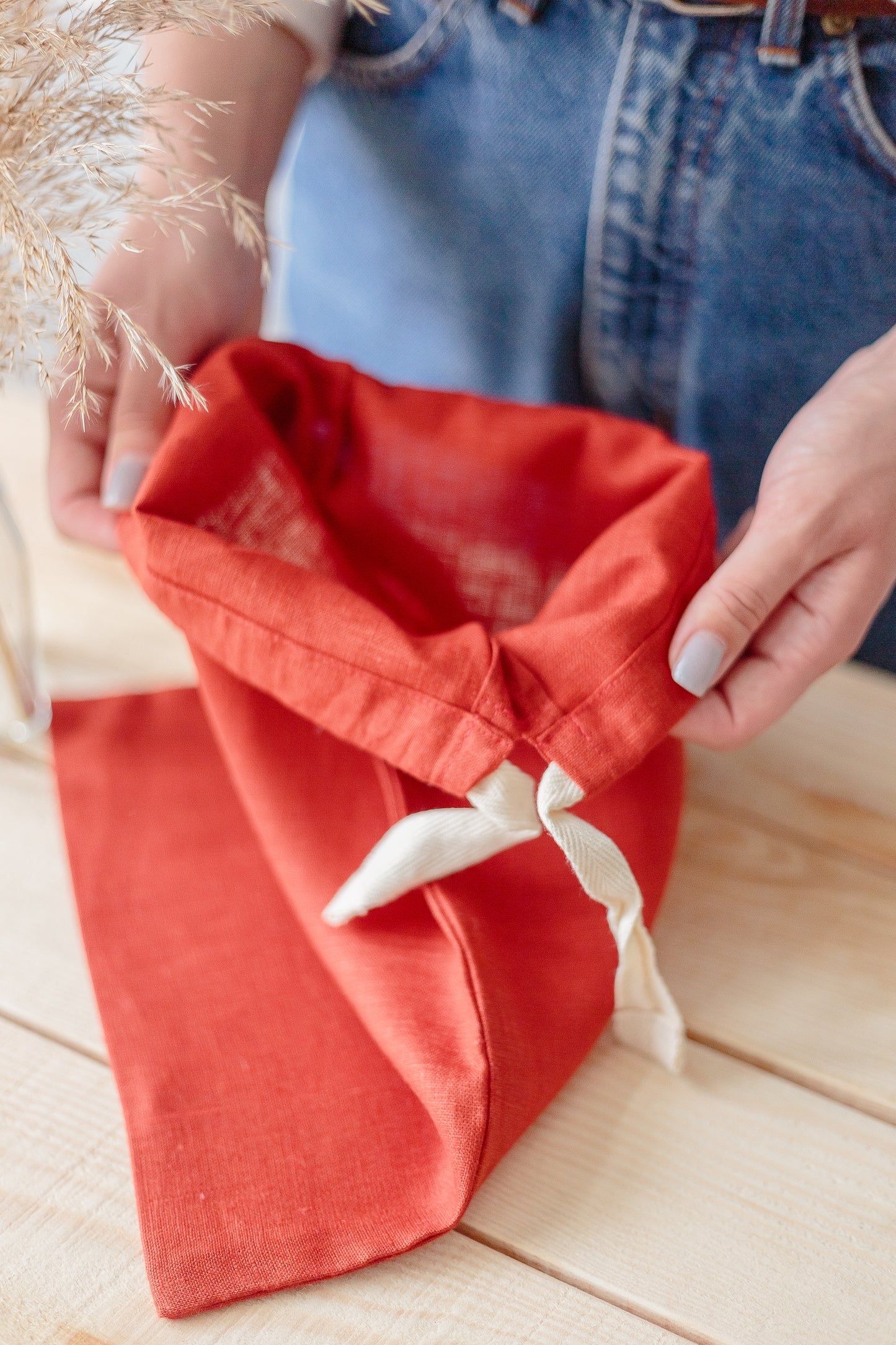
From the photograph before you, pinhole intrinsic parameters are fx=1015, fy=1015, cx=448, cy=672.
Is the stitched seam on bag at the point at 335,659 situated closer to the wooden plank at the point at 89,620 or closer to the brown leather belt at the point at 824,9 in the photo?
the wooden plank at the point at 89,620

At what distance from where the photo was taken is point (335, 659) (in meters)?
0.42

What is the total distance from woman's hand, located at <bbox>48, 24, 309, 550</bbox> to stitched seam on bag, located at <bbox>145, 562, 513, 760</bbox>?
9 cm

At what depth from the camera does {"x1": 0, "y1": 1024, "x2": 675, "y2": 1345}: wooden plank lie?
37 centimetres

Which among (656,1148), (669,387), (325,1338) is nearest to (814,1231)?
(656,1148)

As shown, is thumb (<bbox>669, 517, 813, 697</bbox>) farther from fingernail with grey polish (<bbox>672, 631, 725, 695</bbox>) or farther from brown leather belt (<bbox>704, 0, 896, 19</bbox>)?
brown leather belt (<bbox>704, 0, 896, 19</bbox>)

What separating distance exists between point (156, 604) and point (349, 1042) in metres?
0.21

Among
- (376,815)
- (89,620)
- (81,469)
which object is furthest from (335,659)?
(89,620)

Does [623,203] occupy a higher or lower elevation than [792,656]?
higher

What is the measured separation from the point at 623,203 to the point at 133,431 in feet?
1.04

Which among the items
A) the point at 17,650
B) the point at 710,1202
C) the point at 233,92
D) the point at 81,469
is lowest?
the point at 710,1202

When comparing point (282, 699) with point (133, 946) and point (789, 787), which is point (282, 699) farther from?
point (789, 787)

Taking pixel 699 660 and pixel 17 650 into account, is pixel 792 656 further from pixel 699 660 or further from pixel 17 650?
pixel 17 650

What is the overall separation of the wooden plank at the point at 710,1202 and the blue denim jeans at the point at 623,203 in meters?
0.31

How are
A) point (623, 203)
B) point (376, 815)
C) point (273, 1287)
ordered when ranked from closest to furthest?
point (273, 1287) < point (376, 815) < point (623, 203)
